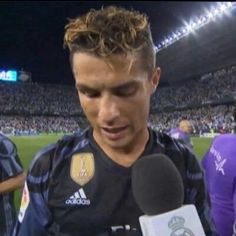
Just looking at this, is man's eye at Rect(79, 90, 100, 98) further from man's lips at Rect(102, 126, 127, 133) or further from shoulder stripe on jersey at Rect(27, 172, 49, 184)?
shoulder stripe on jersey at Rect(27, 172, 49, 184)

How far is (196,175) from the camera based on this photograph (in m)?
1.59

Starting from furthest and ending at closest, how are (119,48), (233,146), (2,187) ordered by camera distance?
(2,187), (233,146), (119,48)

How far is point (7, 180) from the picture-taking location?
3344 millimetres

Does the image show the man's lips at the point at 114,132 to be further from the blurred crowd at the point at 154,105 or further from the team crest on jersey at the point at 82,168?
the blurred crowd at the point at 154,105

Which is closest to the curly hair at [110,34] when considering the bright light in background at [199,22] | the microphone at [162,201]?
the microphone at [162,201]

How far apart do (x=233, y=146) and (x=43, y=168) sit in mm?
1764

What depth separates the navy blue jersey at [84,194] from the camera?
1.51 m

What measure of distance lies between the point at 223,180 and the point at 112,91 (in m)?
1.92

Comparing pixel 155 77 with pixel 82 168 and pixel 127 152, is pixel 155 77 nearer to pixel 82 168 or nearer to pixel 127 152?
pixel 127 152

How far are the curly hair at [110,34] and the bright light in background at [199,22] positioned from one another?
23.5 metres

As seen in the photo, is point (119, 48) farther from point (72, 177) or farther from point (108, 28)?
point (72, 177)

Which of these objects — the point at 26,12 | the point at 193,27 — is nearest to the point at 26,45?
the point at 26,12

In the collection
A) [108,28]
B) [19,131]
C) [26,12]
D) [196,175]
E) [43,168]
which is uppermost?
[26,12]

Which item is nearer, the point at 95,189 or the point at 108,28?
the point at 108,28
